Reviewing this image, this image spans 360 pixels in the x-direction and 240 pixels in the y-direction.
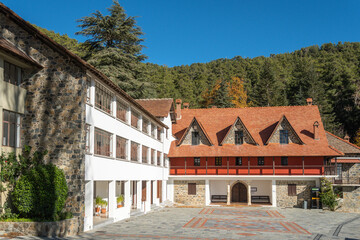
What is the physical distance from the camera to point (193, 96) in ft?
236

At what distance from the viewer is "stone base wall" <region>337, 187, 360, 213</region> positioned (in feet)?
118

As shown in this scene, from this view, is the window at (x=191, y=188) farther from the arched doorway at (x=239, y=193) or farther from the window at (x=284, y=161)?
the window at (x=284, y=161)

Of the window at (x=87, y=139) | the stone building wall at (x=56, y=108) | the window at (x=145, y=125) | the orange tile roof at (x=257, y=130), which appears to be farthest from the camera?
the orange tile roof at (x=257, y=130)

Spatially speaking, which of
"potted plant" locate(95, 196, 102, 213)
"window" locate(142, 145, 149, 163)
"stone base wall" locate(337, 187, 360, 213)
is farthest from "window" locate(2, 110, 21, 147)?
"stone base wall" locate(337, 187, 360, 213)

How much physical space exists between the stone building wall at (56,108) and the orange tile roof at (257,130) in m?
21.5

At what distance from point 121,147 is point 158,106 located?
13.3 meters

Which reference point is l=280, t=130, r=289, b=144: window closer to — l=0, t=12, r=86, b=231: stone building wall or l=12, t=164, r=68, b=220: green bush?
l=0, t=12, r=86, b=231: stone building wall

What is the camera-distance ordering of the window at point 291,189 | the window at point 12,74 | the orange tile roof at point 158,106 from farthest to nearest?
the orange tile roof at point 158,106 < the window at point 291,189 < the window at point 12,74

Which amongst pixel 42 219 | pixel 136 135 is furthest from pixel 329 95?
pixel 42 219

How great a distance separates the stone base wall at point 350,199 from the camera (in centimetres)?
3600

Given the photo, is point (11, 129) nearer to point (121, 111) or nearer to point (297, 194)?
point (121, 111)

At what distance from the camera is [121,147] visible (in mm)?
25312

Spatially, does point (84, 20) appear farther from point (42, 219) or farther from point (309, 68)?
point (309, 68)

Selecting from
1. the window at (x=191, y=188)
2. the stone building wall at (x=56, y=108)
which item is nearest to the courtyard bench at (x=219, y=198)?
the window at (x=191, y=188)
